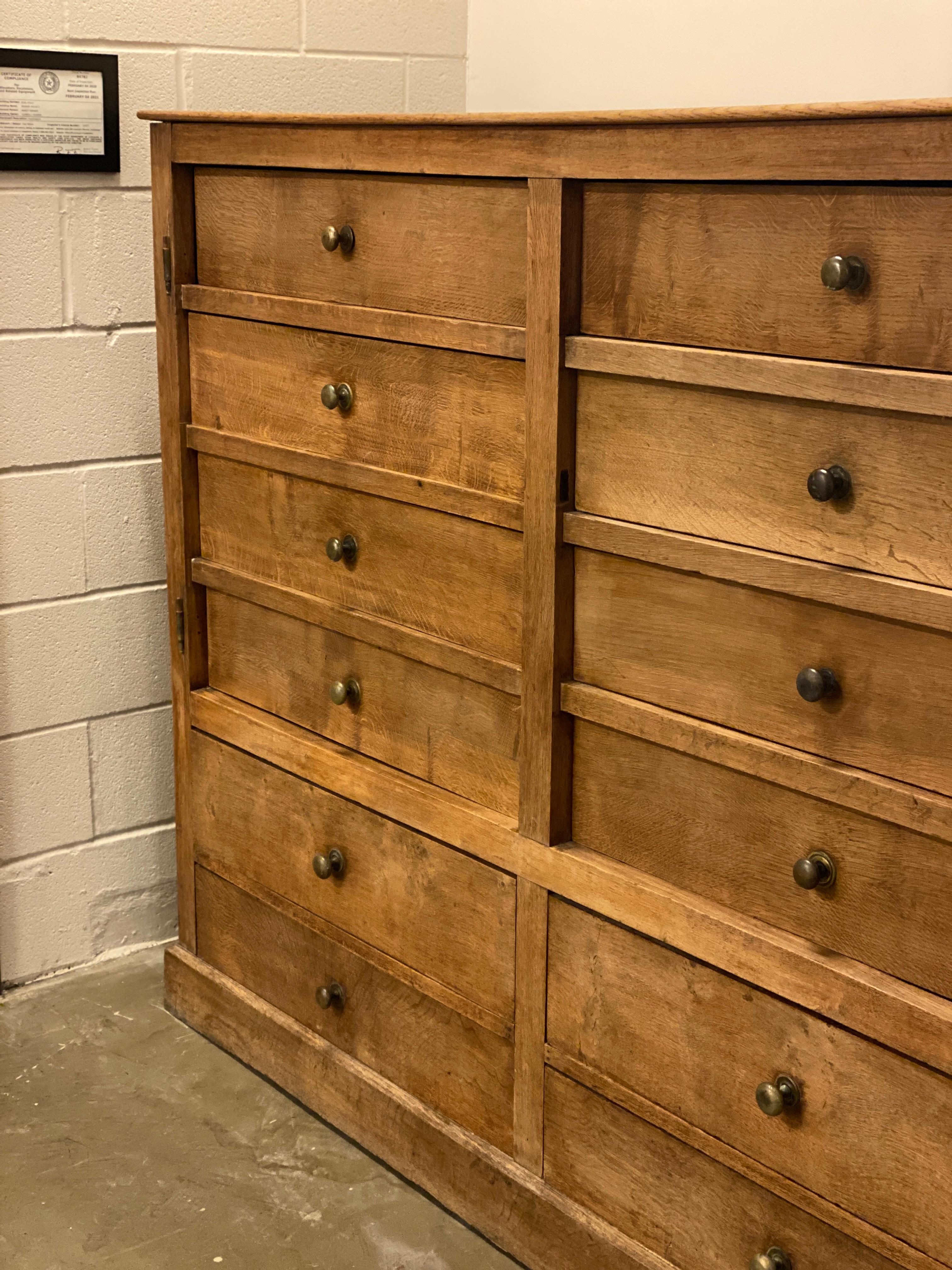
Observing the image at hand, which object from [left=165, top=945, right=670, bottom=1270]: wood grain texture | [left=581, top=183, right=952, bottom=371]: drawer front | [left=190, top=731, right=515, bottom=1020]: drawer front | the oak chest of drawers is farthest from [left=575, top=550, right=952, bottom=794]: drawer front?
[left=165, top=945, right=670, bottom=1270]: wood grain texture

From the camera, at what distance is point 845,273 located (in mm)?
1258

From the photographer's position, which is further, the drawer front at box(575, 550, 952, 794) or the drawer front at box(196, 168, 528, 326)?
the drawer front at box(196, 168, 528, 326)

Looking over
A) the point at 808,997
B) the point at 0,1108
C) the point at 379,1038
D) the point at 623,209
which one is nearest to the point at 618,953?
the point at 808,997

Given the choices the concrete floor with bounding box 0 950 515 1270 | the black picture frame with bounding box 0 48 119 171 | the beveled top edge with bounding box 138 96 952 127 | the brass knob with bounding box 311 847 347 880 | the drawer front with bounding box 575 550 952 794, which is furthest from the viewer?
the black picture frame with bounding box 0 48 119 171

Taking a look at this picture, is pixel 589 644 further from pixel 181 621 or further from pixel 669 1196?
pixel 181 621

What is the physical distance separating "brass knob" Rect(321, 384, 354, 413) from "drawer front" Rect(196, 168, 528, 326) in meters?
0.10

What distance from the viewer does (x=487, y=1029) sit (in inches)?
70.5

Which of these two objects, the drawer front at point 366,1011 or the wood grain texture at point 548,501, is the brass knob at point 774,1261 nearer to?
the drawer front at point 366,1011

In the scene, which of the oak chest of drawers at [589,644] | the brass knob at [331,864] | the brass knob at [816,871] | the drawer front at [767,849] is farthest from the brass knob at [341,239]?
the brass knob at [816,871]

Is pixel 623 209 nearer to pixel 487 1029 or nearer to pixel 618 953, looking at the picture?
pixel 618 953

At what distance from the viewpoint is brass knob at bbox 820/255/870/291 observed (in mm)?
1259

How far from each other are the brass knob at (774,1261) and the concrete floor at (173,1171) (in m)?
0.41

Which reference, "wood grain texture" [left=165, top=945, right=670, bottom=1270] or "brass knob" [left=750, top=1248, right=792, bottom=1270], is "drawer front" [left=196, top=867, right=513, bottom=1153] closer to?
"wood grain texture" [left=165, top=945, right=670, bottom=1270]

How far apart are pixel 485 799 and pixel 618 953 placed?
262 millimetres
